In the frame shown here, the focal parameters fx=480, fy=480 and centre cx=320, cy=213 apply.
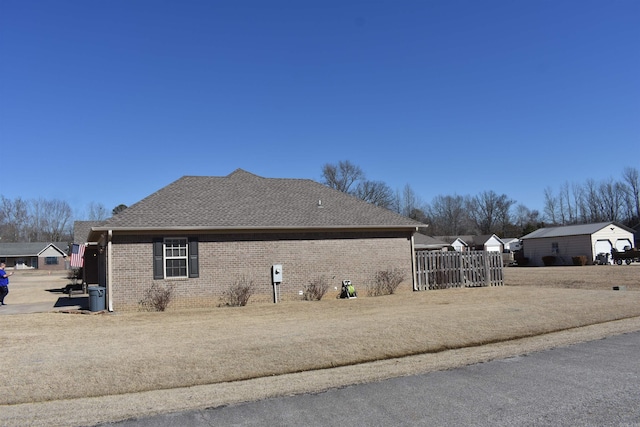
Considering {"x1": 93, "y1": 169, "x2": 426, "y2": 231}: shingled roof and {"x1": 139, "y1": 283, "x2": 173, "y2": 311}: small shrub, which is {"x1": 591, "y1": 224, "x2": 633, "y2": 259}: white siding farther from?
{"x1": 139, "y1": 283, "x2": 173, "y2": 311}: small shrub

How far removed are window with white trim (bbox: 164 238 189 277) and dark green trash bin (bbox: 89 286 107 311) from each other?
2.14m

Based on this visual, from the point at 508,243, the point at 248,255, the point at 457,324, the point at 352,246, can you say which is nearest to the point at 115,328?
the point at 248,255

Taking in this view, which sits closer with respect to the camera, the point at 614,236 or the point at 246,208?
the point at 246,208

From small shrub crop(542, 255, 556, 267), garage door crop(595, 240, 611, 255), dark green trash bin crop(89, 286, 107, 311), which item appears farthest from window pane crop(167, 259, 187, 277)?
small shrub crop(542, 255, 556, 267)

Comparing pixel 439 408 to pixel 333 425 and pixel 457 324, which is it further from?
pixel 457 324

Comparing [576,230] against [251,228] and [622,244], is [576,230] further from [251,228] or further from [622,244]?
[251,228]

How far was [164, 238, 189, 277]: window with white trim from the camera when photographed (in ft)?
56.0

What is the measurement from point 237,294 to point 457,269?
35.0ft

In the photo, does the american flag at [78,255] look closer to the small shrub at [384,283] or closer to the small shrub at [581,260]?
the small shrub at [384,283]

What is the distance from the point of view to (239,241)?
59.5ft

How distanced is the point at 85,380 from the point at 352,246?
13415 mm

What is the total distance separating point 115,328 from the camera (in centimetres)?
1250

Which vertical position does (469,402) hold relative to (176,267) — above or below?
below

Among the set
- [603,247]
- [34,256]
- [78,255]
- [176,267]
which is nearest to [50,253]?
[34,256]
